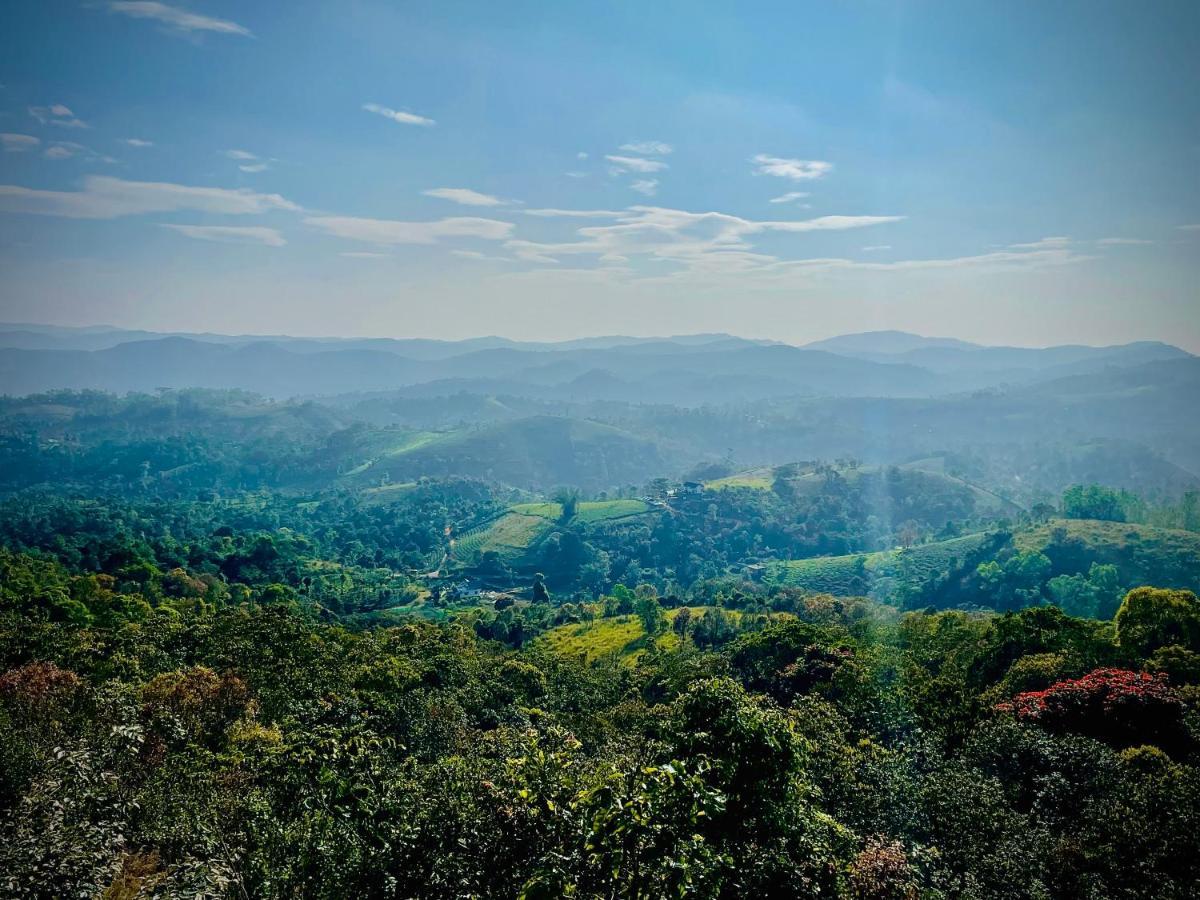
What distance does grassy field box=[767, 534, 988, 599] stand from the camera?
145250mm

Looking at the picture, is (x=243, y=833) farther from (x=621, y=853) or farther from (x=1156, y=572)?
(x=1156, y=572)

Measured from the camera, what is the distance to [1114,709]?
25281 mm

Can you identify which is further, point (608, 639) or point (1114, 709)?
point (608, 639)

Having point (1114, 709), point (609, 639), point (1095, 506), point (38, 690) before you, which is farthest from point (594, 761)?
point (1095, 506)

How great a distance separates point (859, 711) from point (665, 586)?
12658 centimetres

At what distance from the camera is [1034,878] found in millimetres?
15719

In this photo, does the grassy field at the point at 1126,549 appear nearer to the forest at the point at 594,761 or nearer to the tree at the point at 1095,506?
the tree at the point at 1095,506

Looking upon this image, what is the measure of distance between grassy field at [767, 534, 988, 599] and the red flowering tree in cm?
11390

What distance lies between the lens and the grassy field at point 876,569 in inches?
5719

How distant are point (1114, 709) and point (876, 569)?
13886 centimetres

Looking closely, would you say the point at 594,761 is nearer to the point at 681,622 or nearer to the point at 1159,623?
the point at 1159,623

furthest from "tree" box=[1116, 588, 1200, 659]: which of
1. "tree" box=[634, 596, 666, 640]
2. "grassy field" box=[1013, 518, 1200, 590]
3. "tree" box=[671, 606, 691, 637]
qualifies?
"grassy field" box=[1013, 518, 1200, 590]

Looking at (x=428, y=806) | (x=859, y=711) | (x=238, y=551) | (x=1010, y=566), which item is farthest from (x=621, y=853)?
(x=1010, y=566)

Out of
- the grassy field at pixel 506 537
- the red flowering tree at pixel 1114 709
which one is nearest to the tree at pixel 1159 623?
the red flowering tree at pixel 1114 709
